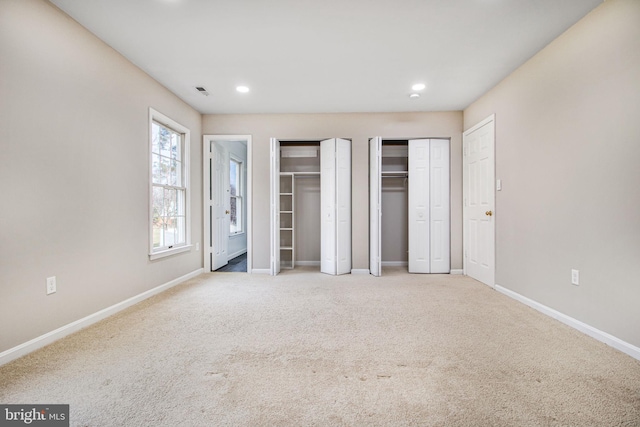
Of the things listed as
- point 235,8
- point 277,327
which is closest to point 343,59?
point 235,8

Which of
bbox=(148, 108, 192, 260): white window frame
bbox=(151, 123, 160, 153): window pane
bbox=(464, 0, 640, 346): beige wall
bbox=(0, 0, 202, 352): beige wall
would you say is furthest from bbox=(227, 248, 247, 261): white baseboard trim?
bbox=(464, 0, 640, 346): beige wall

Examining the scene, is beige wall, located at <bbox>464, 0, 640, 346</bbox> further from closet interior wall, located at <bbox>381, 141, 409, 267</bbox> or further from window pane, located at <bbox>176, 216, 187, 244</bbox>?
window pane, located at <bbox>176, 216, 187, 244</bbox>

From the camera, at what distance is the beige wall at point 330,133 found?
14.7 ft

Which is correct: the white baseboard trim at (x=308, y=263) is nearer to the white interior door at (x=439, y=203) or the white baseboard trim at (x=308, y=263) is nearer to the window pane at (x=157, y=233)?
the white interior door at (x=439, y=203)

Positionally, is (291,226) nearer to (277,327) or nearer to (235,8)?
(277,327)

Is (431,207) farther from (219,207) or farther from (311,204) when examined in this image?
(219,207)

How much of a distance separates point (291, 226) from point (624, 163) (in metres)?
4.14

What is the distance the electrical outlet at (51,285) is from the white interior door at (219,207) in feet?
8.09

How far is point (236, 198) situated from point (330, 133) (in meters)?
2.93

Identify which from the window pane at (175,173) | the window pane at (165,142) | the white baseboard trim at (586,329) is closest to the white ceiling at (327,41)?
the window pane at (165,142)

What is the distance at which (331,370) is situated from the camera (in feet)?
5.60

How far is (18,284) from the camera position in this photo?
74.2 inches

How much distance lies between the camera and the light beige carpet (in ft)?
4.39

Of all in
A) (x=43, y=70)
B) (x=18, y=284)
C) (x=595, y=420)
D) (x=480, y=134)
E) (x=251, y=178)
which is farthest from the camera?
(x=251, y=178)
